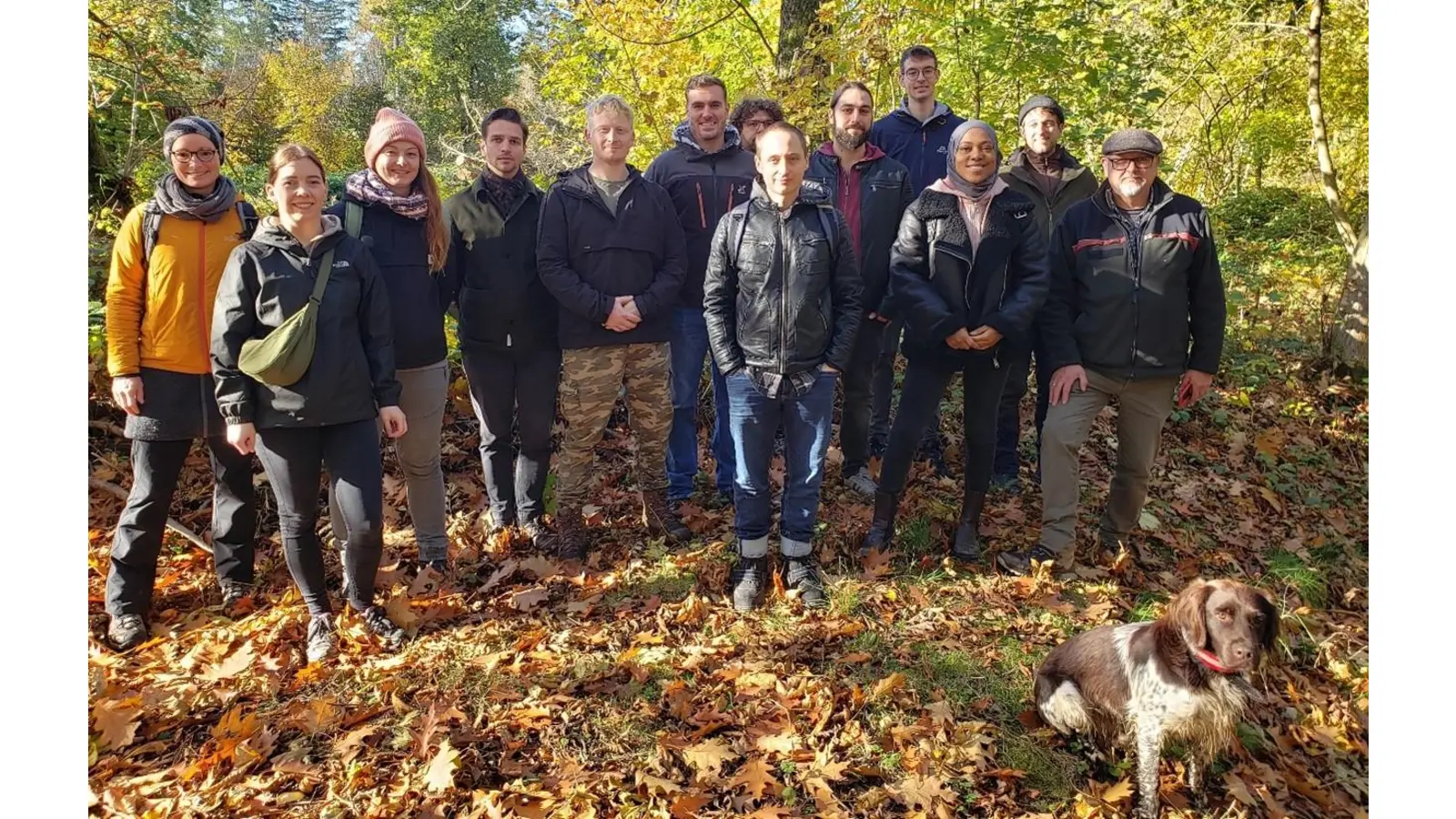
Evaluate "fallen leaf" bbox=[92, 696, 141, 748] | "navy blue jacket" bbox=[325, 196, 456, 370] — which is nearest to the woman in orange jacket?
"navy blue jacket" bbox=[325, 196, 456, 370]

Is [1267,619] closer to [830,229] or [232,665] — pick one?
[830,229]

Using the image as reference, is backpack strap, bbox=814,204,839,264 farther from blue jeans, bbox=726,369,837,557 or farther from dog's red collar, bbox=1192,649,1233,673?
dog's red collar, bbox=1192,649,1233,673

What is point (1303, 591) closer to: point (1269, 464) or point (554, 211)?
point (1269, 464)

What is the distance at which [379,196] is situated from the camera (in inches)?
170

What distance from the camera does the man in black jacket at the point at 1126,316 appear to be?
181 inches

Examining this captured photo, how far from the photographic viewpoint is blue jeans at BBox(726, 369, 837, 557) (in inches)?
171

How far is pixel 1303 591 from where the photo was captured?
5.15m

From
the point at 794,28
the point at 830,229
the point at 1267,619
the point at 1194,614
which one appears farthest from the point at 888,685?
the point at 794,28

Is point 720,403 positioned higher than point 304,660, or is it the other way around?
point 720,403

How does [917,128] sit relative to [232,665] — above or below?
above

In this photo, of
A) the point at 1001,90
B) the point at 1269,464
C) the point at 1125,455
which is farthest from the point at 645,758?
the point at 1001,90

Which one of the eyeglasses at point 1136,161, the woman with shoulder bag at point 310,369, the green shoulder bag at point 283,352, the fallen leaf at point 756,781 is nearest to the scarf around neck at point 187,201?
the woman with shoulder bag at point 310,369

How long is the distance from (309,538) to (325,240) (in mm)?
1469

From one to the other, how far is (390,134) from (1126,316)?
13.5 ft
